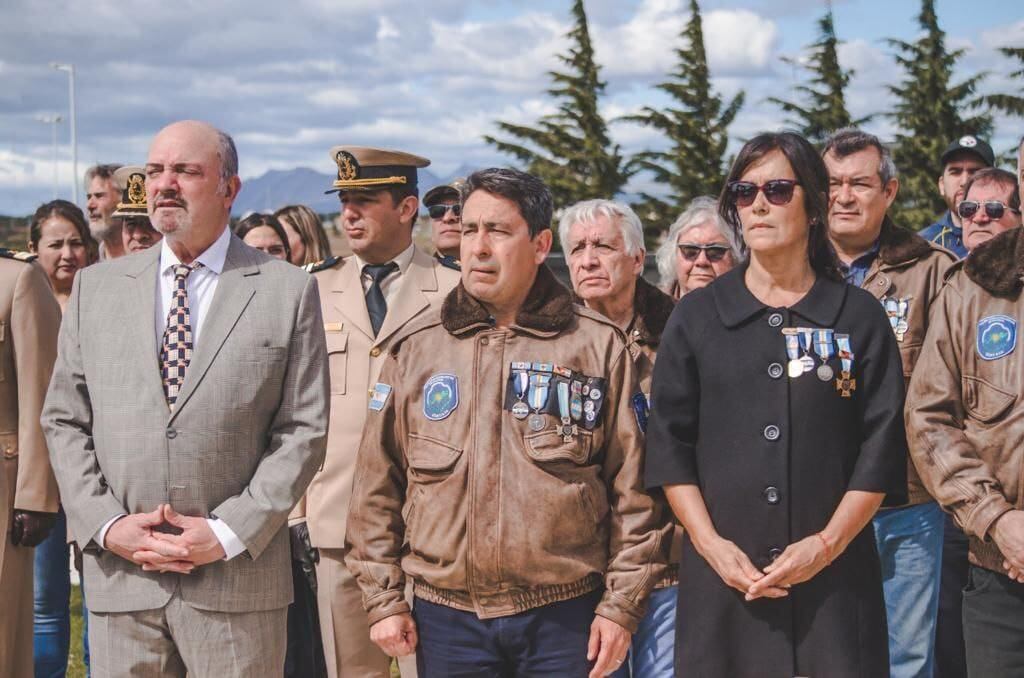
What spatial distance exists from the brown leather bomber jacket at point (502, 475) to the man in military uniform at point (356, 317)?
87cm

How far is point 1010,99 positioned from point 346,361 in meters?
23.1

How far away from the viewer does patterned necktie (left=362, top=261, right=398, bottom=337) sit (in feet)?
15.8

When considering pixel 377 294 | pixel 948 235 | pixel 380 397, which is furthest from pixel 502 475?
pixel 948 235

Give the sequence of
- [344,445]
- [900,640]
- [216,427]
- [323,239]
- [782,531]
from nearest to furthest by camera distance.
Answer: [782,531], [216,427], [900,640], [344,445], [323,239]

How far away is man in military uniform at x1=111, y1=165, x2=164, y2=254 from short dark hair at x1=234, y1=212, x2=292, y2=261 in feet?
2.09

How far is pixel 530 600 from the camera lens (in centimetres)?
333

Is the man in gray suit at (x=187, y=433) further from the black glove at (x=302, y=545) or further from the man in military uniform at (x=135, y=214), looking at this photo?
the man in military uniform at (x=135, y=214)

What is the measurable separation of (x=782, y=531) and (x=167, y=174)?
7.21 feet

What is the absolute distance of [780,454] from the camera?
10.3 ft

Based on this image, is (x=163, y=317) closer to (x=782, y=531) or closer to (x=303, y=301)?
(x=303, y=301)

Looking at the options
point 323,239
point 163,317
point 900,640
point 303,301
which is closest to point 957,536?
point 900,640

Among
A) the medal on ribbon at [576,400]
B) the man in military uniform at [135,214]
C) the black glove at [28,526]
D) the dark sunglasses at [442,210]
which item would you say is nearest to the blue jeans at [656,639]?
the medal on ribbon at [576,400]

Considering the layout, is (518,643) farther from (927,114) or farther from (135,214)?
(927,114)

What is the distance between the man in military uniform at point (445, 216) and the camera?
615 cm
